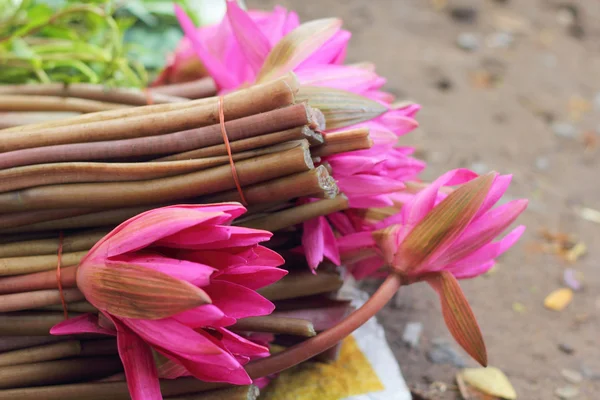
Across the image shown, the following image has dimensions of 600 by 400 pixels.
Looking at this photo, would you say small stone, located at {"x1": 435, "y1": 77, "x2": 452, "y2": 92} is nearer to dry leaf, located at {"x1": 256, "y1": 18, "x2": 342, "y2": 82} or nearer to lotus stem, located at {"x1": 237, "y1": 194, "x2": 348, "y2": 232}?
dry leaf, located at {"x1": 256, "y1": 18, "x2": 342, "y2": 82}

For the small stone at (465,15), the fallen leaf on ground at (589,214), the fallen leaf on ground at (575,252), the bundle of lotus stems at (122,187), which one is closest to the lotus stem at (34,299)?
the bundle of lotus stems at (122,187)

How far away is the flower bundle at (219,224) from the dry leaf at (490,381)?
0.75 ft

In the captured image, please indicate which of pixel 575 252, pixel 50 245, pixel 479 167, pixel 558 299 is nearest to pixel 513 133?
pixel 479 167

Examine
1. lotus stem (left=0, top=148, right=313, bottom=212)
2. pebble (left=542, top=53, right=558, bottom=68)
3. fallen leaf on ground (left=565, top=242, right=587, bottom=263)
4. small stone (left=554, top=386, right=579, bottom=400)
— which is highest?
lotus stem (left=0, top=148, right=313, bottom=212)

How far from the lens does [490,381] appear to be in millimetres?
758

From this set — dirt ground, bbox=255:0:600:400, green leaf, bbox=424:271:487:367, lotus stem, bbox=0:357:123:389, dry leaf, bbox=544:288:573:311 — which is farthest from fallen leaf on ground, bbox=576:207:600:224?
lotus stem, bbox=0:357:123:389

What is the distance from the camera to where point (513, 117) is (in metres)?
1.49

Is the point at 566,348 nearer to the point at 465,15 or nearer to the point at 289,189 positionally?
the point at 289,189

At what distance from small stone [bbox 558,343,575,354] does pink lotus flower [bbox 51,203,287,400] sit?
552 millimetres

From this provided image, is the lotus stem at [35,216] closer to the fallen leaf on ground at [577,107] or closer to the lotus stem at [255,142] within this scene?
the lotus stem at [255,142]

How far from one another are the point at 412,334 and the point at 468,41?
1198 millimetres

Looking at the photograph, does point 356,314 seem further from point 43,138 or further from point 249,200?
point 43,138

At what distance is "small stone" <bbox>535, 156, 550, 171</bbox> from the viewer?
1.33 meters

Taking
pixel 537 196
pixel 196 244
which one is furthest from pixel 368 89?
pixel 537 196
